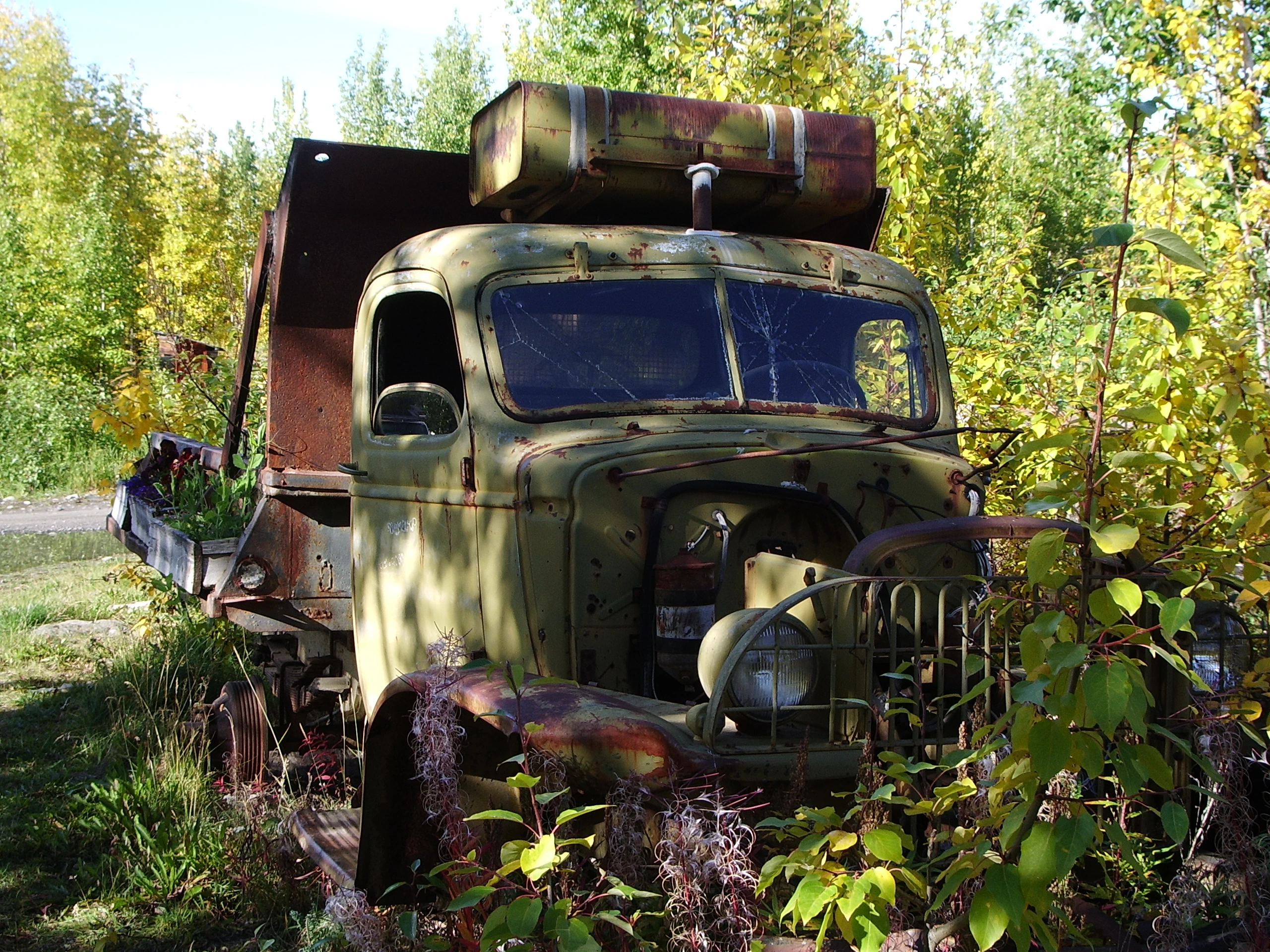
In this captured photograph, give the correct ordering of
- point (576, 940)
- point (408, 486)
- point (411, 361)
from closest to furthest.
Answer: point (576, 940)
point (408, 486)
point (411, 361)

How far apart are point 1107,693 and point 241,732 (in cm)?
435

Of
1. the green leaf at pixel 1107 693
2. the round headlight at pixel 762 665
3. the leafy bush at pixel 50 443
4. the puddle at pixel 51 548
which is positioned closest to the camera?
the green leaf at pixel 1107 693

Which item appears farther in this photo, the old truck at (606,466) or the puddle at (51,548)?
the puddle at (51,548)

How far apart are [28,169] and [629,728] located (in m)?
33.3

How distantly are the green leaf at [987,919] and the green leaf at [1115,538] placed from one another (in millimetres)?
653

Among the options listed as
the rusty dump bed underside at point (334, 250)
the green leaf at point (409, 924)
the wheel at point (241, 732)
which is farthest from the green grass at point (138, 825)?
the rusty dump bed underside at point (334, 250)

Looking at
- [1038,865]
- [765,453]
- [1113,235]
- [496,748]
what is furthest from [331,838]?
[1113,235]

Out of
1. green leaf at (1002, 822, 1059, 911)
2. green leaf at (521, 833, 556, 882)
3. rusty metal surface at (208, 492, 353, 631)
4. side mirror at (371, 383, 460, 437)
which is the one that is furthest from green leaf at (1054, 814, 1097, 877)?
→ rusty metal surface at (208, 492, 353, 631)

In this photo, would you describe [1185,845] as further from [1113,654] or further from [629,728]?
[629,728]

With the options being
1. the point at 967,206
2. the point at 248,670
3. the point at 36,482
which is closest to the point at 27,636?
the point at 248,670

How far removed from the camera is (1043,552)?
212cm

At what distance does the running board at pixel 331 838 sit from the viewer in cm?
370

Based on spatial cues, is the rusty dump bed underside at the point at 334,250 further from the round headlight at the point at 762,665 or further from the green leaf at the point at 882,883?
the green leaf at the point at 882,883

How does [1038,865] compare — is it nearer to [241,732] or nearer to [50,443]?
[241,732]
